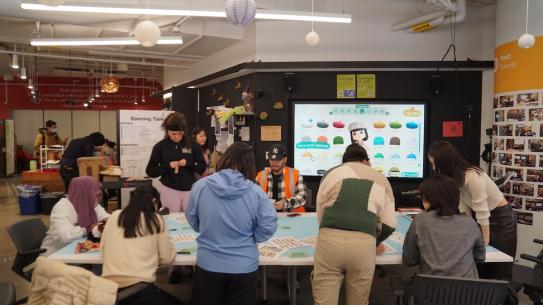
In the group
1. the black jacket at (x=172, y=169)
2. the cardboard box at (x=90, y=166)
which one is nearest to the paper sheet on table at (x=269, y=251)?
the black jacket at (x=172, y=169)

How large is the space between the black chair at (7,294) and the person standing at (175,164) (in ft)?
5.87

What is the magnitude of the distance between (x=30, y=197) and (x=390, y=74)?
263 inches

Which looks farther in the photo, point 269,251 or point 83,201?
point 83,201

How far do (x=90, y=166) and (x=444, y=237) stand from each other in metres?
5.92

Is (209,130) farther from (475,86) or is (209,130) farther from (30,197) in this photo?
(475,86)

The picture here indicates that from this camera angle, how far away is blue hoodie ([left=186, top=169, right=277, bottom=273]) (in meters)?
2.35

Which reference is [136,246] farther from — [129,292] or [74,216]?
[74,216]

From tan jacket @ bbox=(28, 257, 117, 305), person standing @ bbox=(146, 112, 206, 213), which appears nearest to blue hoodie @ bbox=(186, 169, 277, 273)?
tan jacket @ bbox=(28, 257, 117, 305)

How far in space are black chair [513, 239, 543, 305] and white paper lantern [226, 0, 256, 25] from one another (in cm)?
280

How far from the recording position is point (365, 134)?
234 inches

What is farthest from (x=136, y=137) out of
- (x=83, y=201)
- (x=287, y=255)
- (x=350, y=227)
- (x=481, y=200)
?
(x=481, y=200)

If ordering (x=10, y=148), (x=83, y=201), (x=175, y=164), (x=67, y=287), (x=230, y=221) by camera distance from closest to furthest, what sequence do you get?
(x=67, y=287) → (x=230, y=221) → (x=83, y=201) → (x=175, y=164) → (x=10, y=148)

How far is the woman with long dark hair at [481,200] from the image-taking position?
2930mm

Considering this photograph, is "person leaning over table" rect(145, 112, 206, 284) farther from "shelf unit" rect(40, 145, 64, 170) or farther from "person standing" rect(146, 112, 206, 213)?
"shelf unit" rect(40, 145, 64, 170)
